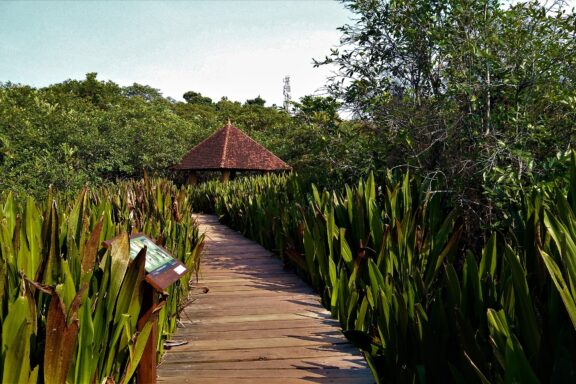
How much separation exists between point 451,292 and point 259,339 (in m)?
1.44

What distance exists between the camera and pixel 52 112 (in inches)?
572

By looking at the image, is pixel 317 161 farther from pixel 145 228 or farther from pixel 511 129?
pixel 145 228

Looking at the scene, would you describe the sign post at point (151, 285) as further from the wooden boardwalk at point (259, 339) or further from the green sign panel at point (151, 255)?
the wooden boardwalk at point (259, 339)

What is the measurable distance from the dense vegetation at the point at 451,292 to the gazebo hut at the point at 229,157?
1446 centimetres

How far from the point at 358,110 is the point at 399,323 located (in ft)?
13.5

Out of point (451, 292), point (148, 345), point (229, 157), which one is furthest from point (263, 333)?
point (229, 157)

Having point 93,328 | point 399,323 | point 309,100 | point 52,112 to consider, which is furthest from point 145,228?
point 52,112

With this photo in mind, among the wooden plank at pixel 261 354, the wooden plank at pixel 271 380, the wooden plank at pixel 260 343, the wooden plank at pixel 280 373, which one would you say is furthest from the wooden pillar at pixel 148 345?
the wooden plank at pixel 260 343

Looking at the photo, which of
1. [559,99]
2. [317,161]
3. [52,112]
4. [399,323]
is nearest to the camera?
[399,323]

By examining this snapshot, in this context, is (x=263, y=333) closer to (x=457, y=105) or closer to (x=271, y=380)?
(x=271, y=380)

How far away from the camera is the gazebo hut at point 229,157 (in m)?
18.5

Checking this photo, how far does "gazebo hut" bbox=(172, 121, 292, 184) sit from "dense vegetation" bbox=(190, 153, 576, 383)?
1446 centimetres

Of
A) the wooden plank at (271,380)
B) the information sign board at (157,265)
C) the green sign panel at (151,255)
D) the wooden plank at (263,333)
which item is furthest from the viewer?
the wooden plank at (263,333)

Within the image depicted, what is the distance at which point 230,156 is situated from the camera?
18.9 meters
